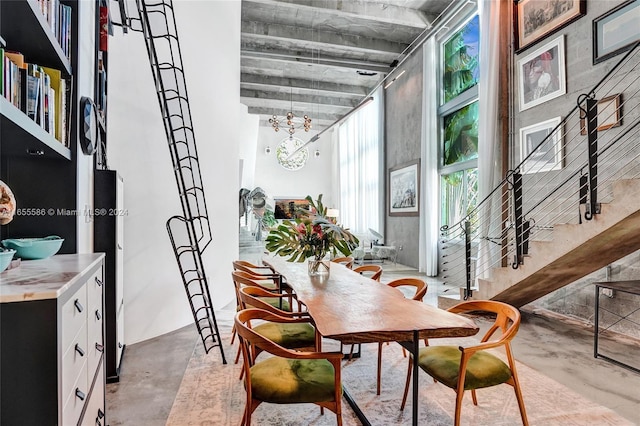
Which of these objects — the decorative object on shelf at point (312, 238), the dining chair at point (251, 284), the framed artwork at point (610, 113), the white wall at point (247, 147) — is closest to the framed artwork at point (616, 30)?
the framed artwork at point (610, 113)

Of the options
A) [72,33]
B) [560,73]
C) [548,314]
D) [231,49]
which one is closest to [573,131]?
[560,73]

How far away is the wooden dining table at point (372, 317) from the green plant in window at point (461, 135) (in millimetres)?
5149

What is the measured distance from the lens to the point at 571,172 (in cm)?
448

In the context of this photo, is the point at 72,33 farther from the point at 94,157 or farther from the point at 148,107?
the point at 148,107

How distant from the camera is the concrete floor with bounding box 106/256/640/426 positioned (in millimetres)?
2412

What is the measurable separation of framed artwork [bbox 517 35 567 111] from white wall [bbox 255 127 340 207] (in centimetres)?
1036

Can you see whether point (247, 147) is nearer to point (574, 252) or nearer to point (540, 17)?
point (540, 17)

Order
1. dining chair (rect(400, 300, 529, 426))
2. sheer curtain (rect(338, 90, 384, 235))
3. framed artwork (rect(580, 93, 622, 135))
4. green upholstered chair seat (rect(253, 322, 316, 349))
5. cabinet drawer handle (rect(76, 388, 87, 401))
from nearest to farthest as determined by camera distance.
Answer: cabinet drawer handle (rect(76, 388, 87, 401)), dining chair (rect(400, 300, 529, 426)), green upholstered chair seat (rect(253, 322, 316, 349)), framed artwork (rect(580, 93, 622, 135)), sheer curtain (rect(338, 90, 384, 235))

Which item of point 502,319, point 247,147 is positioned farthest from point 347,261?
point 247,147

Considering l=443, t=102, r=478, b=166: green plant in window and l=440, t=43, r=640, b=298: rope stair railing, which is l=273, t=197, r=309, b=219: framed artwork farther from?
l=440, t=43, r=640, b=298: rope stair railing

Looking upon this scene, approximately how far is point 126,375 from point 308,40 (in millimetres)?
7233

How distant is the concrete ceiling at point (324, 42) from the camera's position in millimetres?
7082

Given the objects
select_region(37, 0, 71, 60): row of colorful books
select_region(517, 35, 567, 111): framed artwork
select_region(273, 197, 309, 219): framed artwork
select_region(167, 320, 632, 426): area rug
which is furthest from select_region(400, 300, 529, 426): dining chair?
select_region(273, 197, 309, 219): framed artwork

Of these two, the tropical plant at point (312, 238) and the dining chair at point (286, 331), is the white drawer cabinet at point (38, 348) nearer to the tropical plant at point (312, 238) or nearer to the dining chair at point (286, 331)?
the dining chair at point (286, 331)
